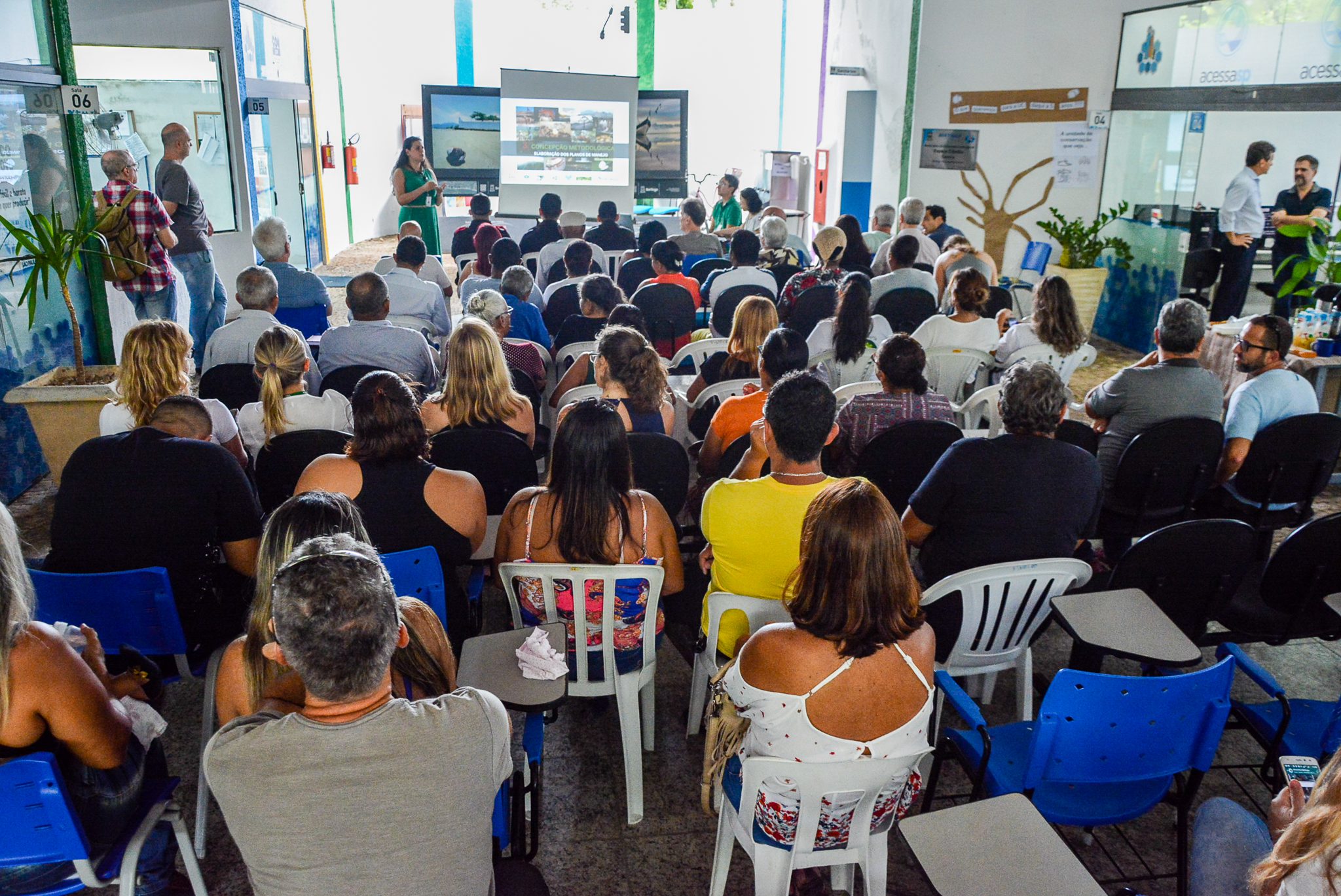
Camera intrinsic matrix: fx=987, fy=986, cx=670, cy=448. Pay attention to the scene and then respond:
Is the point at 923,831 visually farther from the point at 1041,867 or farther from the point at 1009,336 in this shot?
the point at 1009,336

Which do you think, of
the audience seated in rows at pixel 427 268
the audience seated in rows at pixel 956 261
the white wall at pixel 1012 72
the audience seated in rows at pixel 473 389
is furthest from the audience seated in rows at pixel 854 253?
the audience seated in rows at pixel 473 389

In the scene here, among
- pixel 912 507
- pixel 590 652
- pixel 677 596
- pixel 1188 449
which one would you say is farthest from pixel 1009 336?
pixel 590 652

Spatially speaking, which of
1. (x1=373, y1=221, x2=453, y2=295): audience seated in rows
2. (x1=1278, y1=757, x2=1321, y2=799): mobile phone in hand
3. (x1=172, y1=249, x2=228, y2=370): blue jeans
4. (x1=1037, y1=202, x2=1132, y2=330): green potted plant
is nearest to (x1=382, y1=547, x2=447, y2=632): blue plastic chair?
(x1=1278, y1=757, x2=1321, y2=799): mobile phone in hand

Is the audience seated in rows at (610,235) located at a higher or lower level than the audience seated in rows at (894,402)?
higher

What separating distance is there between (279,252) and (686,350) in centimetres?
269

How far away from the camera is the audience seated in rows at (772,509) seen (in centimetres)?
252

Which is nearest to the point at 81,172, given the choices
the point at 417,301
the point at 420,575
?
the point at 417,301

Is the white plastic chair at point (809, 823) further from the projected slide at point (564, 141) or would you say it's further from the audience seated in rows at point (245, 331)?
the projected slide at point (564, 141)

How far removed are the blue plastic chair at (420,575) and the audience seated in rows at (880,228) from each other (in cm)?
687

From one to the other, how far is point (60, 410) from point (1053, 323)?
Answer: 4.98 meters

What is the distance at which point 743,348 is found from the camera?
4602 millimetres

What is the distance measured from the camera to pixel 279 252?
612 cm

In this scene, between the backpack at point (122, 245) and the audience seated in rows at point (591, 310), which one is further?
the backpack at point (122, 245)

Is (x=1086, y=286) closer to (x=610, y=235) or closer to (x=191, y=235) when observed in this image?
(x=610, y=235)
